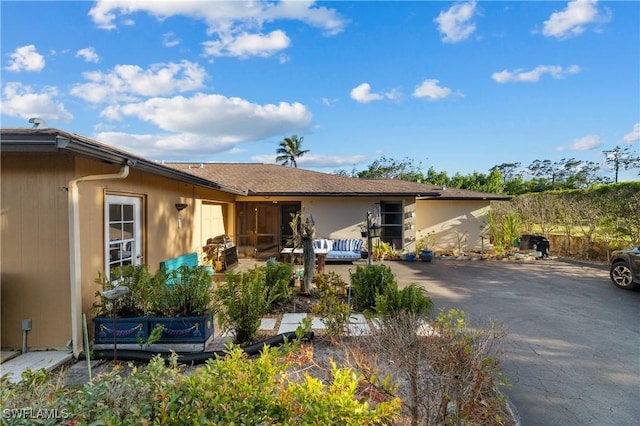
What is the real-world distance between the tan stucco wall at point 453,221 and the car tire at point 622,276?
7.22 m

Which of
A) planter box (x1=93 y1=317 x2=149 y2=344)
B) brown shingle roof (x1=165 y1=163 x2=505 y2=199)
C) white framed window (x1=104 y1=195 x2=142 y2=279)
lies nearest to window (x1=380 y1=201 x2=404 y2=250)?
brown shingle roof (x1=165 y1=163 x2=505 y2=199)

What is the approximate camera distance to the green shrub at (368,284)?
6.31 meters

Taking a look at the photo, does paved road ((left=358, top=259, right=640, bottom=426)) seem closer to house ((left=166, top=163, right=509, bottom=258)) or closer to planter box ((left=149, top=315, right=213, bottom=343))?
house ((left=166, top=163, right=509, bottom=258))

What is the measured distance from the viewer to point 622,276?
834cm

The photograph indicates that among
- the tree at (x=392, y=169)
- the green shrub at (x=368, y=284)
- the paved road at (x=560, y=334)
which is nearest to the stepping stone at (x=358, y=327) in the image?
the green shrub at (x=368, y=284)

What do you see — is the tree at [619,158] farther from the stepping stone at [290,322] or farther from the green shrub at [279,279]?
the stepping stone at [290,322]

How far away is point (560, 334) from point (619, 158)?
35388 mm

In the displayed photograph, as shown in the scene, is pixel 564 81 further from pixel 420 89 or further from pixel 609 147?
pixel 609 147

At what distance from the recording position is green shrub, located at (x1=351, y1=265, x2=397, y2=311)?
6.31m

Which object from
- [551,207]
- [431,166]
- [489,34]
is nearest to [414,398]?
[489,34]

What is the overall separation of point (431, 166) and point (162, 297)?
34.9m

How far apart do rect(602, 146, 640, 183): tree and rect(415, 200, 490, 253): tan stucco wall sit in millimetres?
23672

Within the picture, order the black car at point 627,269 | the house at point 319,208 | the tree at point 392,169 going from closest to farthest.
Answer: the black car at point 627,269, the house at point 319,208, the tree at point 392,169

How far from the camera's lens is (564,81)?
967 centimetres
